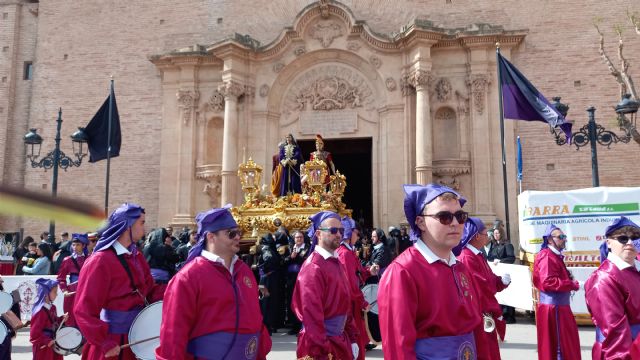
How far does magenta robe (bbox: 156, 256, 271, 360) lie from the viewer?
3.70 m

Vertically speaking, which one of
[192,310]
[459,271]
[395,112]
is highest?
[395,112]

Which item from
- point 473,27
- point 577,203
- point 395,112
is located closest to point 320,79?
point 395,112

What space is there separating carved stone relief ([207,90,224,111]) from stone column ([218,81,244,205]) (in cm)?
63

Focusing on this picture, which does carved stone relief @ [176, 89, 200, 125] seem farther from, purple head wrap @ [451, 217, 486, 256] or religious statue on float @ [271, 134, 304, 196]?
purple head wrap @ [451, 217, 486, 256]

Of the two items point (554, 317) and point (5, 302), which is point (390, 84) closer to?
point (554, 317)

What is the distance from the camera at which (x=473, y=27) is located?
18.5 m

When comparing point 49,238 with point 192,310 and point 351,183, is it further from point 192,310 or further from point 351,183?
point 192,310

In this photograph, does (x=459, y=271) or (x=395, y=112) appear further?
(x=395, y=112)

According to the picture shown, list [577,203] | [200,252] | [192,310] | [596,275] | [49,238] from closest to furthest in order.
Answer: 1. [192,310]
2. [200,252]
3. [596,275]
4. [577,203]
5. [49,238]

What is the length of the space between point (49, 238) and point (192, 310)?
52.1 feet

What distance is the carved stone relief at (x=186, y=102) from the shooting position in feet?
67.6

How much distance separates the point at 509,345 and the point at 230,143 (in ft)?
40.9

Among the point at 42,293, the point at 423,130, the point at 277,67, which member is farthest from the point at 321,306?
the point at 277,67

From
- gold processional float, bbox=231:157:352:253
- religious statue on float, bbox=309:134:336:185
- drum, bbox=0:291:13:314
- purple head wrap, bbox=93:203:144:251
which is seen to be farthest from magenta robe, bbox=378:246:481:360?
religious statue on float, bbox=309:134:336:185
